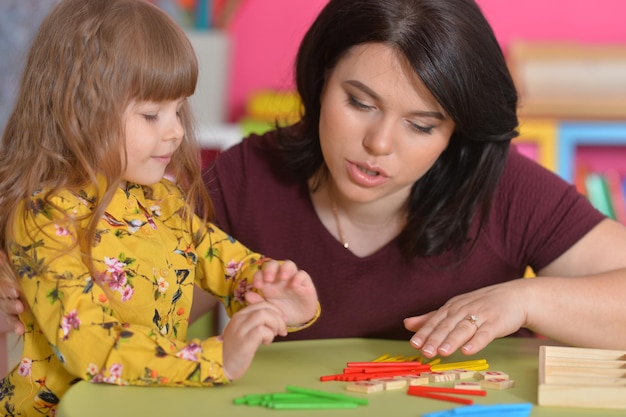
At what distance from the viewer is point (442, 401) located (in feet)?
3.50

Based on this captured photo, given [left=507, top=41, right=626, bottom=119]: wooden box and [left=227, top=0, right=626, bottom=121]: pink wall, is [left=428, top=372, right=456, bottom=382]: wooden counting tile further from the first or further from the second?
[left=227, top=0, right=626, bottom=121]: pink wall

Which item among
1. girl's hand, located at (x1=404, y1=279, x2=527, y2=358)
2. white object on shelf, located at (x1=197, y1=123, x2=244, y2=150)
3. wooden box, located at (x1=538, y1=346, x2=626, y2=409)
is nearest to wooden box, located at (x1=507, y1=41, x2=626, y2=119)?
white object on shelf, located at (x1=197, y1=123, x2=244, y2=150)

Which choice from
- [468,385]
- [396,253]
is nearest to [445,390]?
[468,385]

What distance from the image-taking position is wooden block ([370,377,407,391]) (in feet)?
3.60

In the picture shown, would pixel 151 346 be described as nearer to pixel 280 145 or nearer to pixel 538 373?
pixel 538 373

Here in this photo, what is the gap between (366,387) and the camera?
1.09 metres

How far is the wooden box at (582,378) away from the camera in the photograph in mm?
1046

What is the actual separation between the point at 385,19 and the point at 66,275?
0.60 meters

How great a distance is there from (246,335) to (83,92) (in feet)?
1.14

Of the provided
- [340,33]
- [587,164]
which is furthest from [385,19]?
[587,164]

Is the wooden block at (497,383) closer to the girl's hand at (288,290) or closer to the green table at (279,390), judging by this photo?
the green table at (279,390)

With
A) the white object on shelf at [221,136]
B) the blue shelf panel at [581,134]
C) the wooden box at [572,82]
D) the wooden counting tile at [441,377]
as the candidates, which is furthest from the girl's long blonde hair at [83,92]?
the blue shelf panel at [581,134]

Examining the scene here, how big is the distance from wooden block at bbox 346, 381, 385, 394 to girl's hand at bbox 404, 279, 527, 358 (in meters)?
0.13

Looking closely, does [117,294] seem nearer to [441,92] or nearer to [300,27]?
[441,92]
